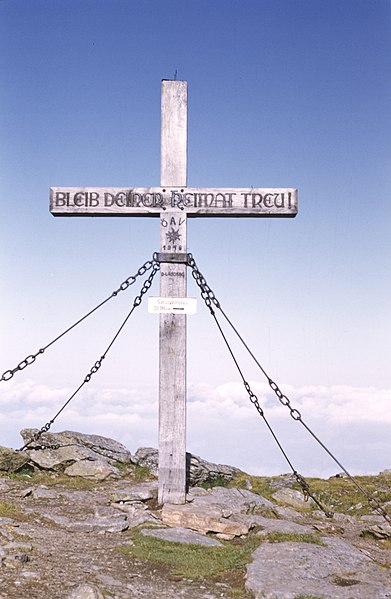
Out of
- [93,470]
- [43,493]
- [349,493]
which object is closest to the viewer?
[43,493]

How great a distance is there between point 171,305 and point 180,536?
3.25m

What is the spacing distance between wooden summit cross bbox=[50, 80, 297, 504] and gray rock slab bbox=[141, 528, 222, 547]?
1.23 meters

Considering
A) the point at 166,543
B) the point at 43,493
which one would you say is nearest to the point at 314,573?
the point at 166,543

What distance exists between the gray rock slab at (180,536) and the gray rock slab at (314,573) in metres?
0.70

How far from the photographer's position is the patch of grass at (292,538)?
7.88 metres

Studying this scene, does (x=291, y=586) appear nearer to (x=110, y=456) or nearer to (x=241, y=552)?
(x=241, y=552)

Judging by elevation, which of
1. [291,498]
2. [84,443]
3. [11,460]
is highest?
[84,443]

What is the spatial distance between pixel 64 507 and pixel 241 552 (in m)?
3.33

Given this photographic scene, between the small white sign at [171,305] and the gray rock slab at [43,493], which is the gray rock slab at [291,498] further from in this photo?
the small white sign at [171,305]

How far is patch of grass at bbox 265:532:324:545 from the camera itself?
7.88 m

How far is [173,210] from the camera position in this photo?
9.73 metres

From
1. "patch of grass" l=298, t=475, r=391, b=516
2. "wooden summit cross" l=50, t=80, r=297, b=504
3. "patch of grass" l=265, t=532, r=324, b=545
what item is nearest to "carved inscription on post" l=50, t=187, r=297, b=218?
"wooden summit cross" l=50, t=80, r=297, b=504

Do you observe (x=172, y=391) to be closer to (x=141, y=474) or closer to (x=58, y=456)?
(x=141, y=474)

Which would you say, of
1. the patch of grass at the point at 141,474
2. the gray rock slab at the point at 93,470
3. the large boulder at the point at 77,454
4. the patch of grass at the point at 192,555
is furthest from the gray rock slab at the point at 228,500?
the large boulder at the point at 77,454
